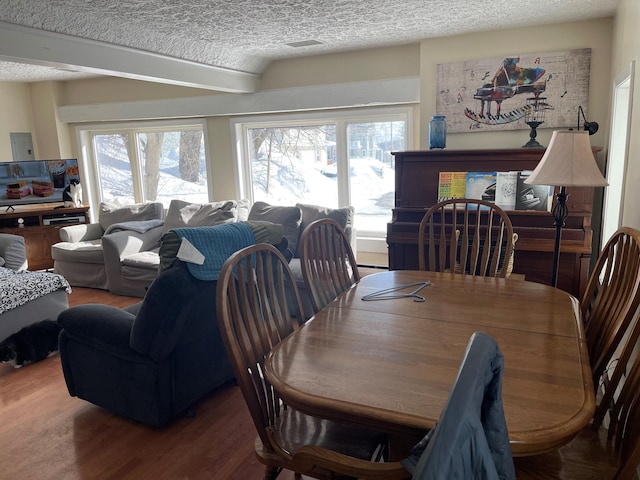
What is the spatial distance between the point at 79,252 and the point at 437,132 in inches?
144

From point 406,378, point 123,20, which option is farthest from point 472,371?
point 123,20

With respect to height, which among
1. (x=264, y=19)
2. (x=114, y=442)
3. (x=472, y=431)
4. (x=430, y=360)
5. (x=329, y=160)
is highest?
(x=264, y=19)

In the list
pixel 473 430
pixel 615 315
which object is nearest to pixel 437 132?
pixel 615 315

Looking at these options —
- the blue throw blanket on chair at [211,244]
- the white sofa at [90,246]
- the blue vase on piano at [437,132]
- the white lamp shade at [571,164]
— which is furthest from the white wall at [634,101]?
the white sofa at [90,246]

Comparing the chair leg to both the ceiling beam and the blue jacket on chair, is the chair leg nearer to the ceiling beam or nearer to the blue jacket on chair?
the blue jacket on chair

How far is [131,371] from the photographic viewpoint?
7.48ft

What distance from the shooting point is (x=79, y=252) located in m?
4.74

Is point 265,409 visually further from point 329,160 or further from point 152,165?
point 152,165

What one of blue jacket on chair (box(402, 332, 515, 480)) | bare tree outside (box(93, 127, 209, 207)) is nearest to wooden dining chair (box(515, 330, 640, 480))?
blue jacket on chair (box(402, 332, 515, 480))

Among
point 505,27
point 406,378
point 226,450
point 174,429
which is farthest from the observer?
point 505,27

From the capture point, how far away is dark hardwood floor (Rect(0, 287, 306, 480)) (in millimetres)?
2029

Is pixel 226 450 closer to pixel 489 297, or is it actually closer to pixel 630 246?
pixel 489 297

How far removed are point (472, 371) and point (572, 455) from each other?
2.93 ft

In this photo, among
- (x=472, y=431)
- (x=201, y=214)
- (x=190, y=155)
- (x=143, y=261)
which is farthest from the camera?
(x=190, y=155)
